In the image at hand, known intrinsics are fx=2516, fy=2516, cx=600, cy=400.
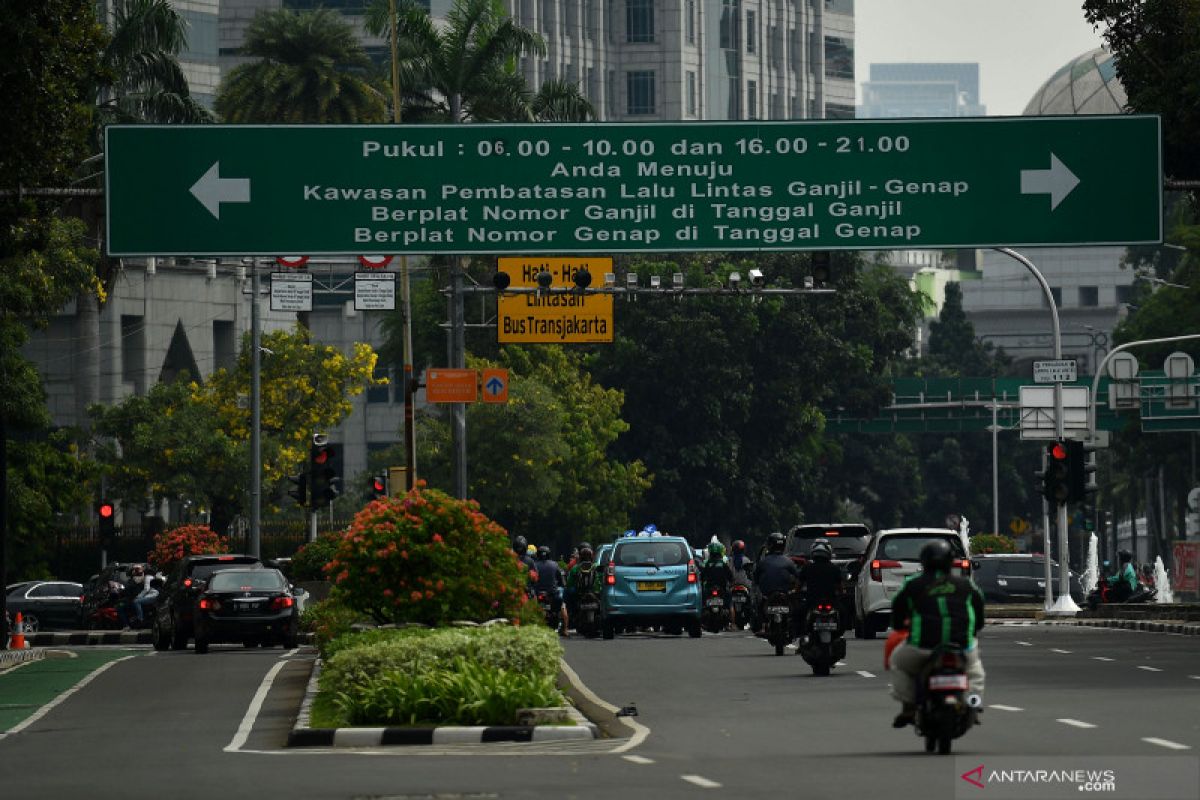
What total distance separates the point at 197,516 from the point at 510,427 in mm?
10305

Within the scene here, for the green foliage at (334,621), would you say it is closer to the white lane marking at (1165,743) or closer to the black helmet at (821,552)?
the black helmet at (821,552)

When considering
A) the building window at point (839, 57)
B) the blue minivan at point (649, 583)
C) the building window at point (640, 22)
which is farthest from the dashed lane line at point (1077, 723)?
the building window at point (839, 57)

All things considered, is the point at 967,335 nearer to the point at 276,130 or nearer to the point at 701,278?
the point at 701,278

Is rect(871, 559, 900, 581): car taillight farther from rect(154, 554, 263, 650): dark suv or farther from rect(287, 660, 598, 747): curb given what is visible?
rect(287, 660, 598, 747): curb

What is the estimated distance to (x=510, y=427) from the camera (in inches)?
3009

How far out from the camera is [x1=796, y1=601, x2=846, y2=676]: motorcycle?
29125mm

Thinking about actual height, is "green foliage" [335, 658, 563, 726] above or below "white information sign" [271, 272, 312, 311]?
below

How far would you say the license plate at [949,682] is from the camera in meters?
17.3

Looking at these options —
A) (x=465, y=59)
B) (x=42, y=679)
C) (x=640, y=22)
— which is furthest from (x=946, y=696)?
(x=640, y=22)

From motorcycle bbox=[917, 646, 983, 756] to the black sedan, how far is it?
2363 cm

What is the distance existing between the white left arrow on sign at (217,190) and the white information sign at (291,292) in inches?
1271

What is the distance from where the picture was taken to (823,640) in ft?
95.6

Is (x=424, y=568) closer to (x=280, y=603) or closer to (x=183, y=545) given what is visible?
(x=280, y=603)

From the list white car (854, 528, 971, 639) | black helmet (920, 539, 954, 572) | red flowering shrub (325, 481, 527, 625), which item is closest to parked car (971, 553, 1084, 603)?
white car (854, 528, 971, 639)
